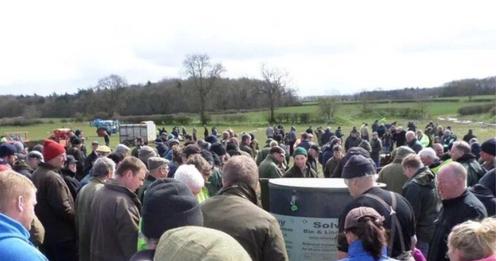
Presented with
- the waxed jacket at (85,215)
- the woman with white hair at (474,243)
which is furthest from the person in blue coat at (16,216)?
the woman with white hair at (474,243)

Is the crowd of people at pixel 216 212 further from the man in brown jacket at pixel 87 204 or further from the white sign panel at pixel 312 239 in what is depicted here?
the white sign panel at pixel 312 239

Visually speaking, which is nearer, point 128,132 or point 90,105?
point 128,132

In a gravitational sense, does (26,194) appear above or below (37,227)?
above

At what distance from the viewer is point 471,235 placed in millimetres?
3291

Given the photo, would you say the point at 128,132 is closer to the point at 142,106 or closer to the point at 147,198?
the point at 147,198

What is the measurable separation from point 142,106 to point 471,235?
10420 cm

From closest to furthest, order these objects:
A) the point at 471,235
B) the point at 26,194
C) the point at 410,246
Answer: the point at 471,235 → the point at 26,194 → the point at 410,246

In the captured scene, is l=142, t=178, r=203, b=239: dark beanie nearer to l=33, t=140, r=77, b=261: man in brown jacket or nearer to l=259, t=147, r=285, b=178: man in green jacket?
l=33, t=140, r=77, b=261: man in brown jacket

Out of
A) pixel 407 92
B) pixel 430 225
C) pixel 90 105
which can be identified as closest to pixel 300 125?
pixel 90 105

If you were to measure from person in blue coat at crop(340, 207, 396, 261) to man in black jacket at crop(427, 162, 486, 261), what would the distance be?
1842 mm

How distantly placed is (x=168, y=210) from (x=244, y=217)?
1.03m

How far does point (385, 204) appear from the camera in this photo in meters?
4.69

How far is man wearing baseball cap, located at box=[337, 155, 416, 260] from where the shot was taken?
4.67 metres

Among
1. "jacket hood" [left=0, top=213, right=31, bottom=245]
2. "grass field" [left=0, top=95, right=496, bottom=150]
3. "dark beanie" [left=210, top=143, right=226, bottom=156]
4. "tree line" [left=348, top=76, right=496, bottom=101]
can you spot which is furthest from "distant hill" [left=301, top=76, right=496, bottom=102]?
"jacket hood" [left=0, top=213, right=31, bottom=245]
